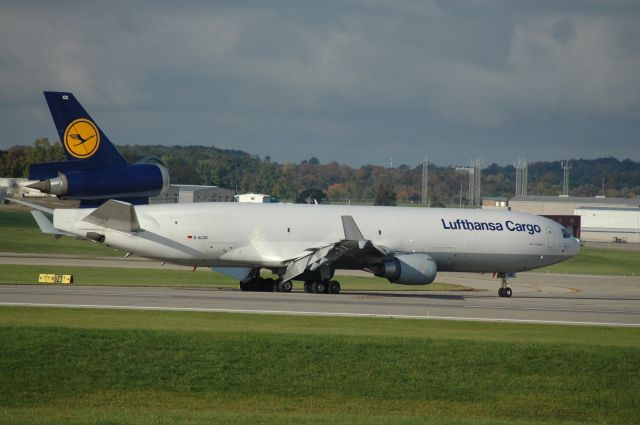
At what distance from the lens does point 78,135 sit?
40.0 metres

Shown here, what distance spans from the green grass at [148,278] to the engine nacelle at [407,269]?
6633 mm

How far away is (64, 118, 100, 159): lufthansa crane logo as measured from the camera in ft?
130

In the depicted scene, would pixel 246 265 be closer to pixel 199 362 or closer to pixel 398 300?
pixel 398 300

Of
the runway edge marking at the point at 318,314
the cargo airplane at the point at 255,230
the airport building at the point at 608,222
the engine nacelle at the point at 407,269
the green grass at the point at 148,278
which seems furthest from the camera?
the airport building at the point at 608,222

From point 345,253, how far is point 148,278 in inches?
514

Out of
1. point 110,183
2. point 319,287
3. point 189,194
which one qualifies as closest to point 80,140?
point 110,183

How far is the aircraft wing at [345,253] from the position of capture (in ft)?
136

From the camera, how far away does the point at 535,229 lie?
48594 mm

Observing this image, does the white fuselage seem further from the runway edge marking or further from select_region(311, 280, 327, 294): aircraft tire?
the runway edge marking

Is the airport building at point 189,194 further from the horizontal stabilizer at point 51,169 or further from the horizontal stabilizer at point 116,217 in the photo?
the horizontal stabilizer at point 51,169

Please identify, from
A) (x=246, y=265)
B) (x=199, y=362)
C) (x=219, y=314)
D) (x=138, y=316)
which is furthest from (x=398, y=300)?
(x=199, y=362)

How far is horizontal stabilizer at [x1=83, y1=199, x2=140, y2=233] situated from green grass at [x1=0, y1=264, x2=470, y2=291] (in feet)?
15.1

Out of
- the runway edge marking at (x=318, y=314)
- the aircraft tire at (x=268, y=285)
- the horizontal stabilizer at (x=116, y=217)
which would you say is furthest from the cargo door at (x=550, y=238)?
the horizontal stabilizer at (x=116, y=217)

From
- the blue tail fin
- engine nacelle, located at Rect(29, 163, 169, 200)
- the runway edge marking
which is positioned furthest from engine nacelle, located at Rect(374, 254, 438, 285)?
the blue tail fin
